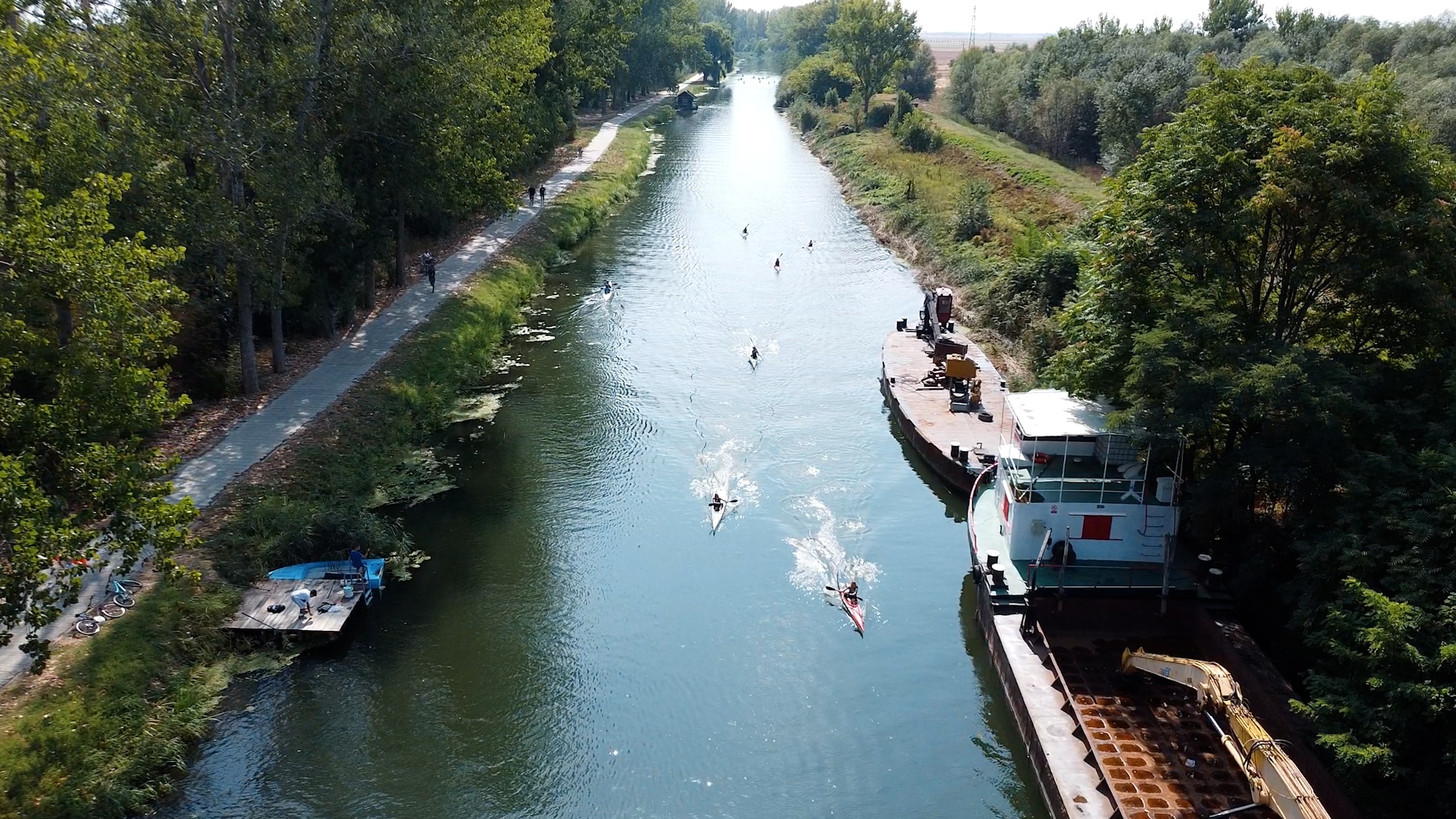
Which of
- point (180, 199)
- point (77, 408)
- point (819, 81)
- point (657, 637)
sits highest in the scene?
point (819, 81)

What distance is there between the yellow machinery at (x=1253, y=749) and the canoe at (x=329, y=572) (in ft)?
59.8

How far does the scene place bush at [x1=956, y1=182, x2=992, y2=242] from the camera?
57250mm

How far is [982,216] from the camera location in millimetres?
57250

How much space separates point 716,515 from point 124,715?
15.7 m

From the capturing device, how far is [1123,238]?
2350 centimetres

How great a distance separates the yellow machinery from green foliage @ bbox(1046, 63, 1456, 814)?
1050mm

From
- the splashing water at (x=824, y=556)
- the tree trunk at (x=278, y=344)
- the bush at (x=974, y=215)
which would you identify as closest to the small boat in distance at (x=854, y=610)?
the splashing water at (x=824, y=556)

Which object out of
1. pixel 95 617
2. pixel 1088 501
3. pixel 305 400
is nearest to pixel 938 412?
pixel 1088 501

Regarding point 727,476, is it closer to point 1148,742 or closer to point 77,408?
point 1148,742

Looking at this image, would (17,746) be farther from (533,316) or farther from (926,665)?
(533,316)

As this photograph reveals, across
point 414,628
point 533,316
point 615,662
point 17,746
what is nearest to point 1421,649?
point 615,662

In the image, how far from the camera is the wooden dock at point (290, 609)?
22391mm

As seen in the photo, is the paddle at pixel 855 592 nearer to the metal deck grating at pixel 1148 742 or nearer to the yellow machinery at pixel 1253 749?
the metal deck grating at pixel 1148 742

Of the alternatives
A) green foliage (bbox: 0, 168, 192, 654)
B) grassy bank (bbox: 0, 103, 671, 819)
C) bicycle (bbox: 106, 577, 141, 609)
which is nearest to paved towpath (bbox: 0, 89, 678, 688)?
bicycle (bbox: 106, 577, 141, 609)
